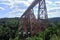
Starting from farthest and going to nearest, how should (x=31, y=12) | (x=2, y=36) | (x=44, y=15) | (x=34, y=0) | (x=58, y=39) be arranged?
1. (x=2, y=36)
2. (x=31, y=12)
3. (x=44, y=15)
4. (x=34, y=0)
5. (x=58, y=39)

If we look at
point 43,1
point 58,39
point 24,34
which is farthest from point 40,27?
point 58,39

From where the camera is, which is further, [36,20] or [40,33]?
[36,20]

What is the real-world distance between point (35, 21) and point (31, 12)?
222 cm

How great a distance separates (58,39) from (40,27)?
30625 mm

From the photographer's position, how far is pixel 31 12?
5078cm

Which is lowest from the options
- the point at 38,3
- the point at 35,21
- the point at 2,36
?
the point at 2,36

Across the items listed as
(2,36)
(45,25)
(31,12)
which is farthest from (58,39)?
(2,36)

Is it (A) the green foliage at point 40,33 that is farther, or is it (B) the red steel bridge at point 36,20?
(B) the red steel bridge at point 36,20

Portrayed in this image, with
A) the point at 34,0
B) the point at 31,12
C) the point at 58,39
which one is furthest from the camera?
the point at 31,12

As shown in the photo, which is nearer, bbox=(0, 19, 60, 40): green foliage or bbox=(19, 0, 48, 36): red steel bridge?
bbox=(0, 19, 60, 40): green foliage

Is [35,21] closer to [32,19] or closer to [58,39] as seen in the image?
[32,19]

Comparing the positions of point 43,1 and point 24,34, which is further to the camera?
point 24,34

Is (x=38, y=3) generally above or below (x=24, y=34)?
above

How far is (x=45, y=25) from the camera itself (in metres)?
47.2
